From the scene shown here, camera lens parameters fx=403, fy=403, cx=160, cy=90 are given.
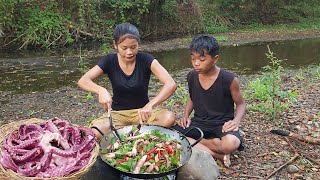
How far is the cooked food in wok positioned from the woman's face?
934 mm

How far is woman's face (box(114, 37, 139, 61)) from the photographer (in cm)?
409

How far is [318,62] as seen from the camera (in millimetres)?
12617

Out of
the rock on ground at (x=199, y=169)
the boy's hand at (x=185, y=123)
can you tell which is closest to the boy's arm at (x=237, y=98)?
the boy's hand at (x=185, y=123)

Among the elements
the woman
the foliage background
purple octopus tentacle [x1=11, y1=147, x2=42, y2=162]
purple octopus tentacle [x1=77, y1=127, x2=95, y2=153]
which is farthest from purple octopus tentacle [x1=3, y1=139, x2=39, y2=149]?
the foliage background

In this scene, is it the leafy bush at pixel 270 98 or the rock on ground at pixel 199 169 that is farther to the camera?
the leafy bush at pixel 270 98

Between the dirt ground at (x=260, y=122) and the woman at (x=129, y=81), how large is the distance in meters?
0.99

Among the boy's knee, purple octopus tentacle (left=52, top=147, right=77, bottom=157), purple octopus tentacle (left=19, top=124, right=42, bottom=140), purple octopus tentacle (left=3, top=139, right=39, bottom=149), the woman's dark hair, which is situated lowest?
the boy's knee

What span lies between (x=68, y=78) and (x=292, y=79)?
553cm

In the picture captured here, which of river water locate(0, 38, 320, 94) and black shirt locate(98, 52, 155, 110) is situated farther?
river water locate(0, 38, 320, 94)

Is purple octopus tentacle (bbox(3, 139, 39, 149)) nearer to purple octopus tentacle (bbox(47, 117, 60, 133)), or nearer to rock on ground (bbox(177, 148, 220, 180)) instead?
purple octopus tentacle (bbox(47, 117, 60, 133))

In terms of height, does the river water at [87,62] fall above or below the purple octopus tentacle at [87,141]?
below

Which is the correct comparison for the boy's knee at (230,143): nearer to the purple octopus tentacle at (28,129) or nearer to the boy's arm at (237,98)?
the boy's arm at (237,98)

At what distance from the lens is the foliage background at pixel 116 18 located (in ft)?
48.2

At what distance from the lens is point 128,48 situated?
13.6ft
